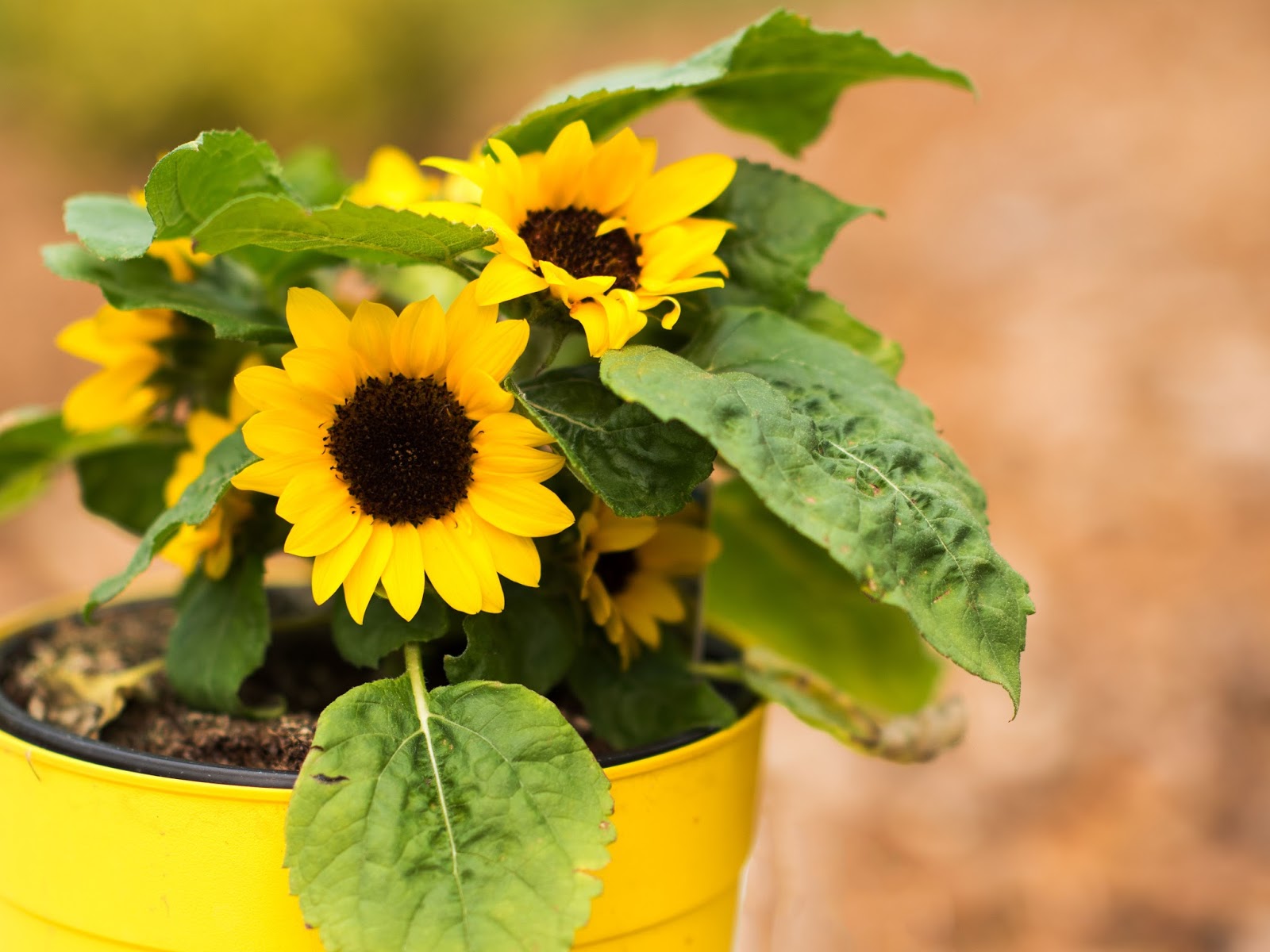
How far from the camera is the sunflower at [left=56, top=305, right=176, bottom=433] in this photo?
646 millimetres

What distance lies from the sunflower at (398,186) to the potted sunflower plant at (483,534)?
0.01 meters

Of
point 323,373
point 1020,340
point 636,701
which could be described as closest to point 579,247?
point 323,373

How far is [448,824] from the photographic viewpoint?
47cm

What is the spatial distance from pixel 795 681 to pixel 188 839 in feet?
1.09

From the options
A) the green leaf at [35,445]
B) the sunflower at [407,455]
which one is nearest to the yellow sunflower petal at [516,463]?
the sunflower at [407,455]

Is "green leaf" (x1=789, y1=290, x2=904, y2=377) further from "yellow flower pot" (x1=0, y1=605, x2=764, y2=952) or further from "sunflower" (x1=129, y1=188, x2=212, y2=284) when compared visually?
"sunflower" (x1=129, y1=188, x2=212, y2=284)

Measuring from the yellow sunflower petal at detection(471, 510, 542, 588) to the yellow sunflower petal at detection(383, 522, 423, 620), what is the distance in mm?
26

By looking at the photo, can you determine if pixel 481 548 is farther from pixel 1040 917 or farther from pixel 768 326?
pixel 1040 917

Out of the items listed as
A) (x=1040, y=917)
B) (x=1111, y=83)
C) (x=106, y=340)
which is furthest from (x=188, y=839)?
(x=1111, y=83)

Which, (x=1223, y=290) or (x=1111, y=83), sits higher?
(x=1111, y=83)

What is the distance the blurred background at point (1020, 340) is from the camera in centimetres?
143

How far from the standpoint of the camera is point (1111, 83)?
7.97 feet

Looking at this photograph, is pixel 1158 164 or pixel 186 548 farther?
pixel 1158 164

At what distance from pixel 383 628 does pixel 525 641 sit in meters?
0.06
